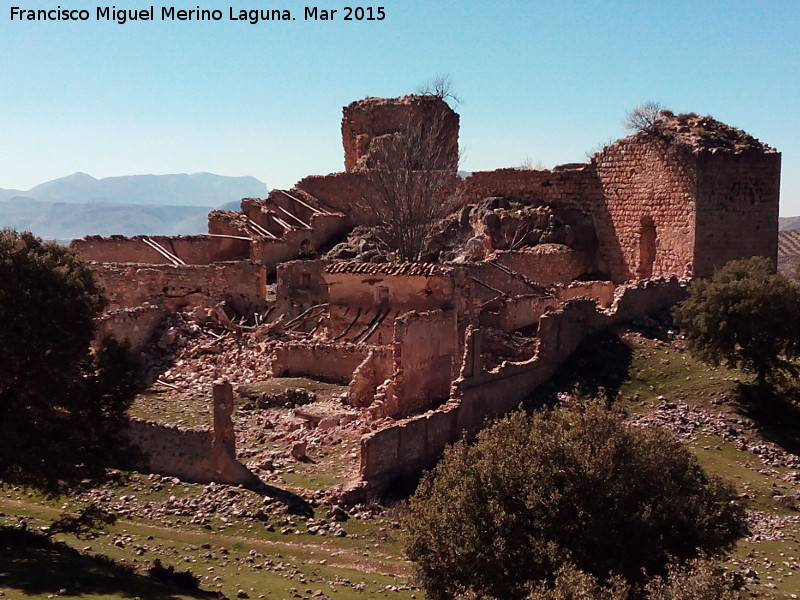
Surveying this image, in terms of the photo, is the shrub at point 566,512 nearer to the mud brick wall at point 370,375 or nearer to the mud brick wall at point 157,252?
the mud brick wall at point 370,375

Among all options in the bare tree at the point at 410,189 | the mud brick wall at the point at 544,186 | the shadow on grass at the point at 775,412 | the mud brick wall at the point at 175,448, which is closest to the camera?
the mud brick wall at the point at 175,448

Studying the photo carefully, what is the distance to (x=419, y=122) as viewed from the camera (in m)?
38.2

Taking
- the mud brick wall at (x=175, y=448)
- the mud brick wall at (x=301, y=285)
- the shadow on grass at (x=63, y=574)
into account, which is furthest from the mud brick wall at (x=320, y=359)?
the shadow on grass at (x=63, y=574)

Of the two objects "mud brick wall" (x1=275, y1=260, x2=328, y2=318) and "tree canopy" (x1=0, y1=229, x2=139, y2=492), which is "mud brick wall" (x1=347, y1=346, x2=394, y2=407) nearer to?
"tree canopy" (x1=0, y1=229, x2=139, y2=492)

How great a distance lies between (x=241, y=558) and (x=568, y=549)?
15.4 feet

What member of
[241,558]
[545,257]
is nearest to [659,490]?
[241,558]

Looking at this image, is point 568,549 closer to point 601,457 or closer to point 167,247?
A: point 601,457

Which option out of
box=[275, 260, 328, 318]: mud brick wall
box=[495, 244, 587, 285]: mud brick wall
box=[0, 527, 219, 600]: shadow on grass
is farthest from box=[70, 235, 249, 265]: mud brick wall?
box=[0, 527, 219, 600]: shadow on grass

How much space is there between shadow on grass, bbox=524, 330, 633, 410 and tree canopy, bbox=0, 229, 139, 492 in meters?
8.81

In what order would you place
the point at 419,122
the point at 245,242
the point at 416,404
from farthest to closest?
the point at 419,122, the point at 245,242, the point at 416,404

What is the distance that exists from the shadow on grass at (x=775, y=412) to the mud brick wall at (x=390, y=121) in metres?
19.5

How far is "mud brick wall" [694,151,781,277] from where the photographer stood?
2567 cm

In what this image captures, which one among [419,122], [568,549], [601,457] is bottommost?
[568,549]

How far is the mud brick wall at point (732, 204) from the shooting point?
2567cm
